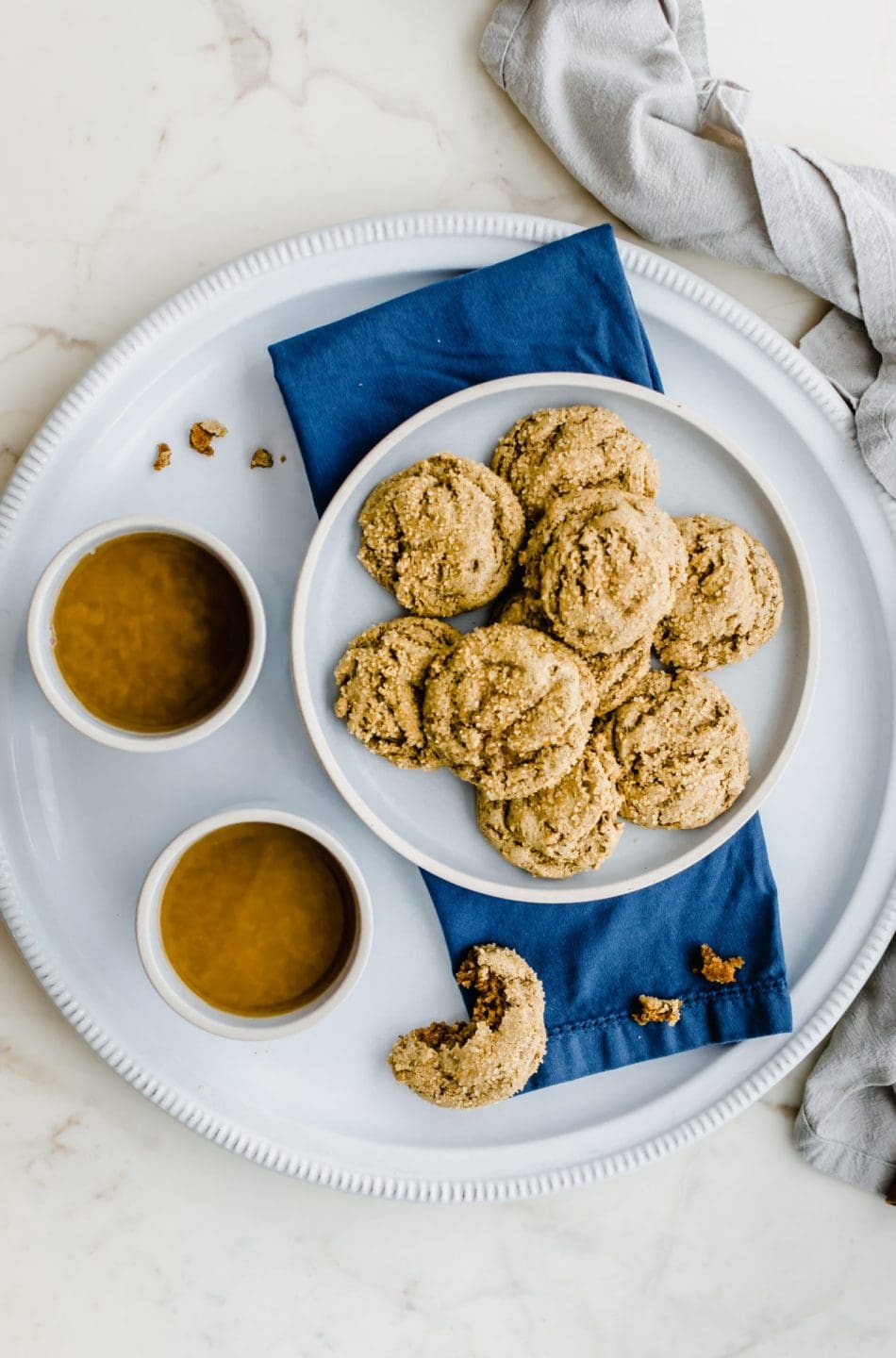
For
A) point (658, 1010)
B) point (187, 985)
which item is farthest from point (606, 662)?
point (187, 985)

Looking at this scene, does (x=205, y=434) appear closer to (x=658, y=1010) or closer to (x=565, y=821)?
(x=565, y=821)

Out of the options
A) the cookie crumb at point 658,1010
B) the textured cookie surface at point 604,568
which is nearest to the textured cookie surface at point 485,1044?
the cookie crumb at point 658,1010

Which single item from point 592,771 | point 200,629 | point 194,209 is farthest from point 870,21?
point 200,629

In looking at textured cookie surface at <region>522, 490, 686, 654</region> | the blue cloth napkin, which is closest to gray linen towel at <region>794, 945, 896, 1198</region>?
the blue cloth napkin

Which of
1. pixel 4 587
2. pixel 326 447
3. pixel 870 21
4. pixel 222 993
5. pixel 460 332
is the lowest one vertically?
pixel 222 993

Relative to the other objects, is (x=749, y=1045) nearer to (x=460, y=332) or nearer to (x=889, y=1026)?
(x=889, y=1026)

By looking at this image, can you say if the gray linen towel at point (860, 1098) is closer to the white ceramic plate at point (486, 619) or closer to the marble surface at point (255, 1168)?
the marble surface at point (255, 1168)

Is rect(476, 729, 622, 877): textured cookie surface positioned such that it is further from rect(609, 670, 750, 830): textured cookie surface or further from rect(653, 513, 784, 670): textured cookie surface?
rect(653, 513, 784, 670): textured cookie surface
